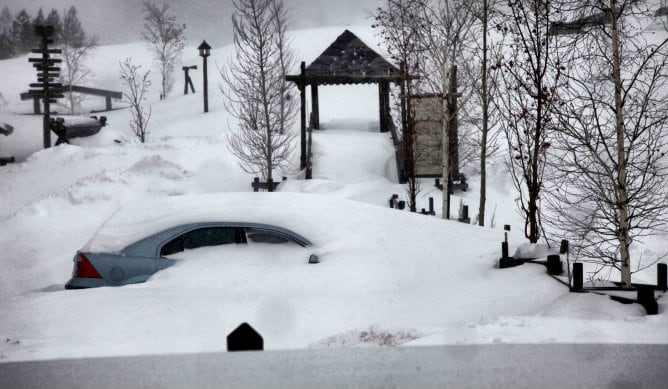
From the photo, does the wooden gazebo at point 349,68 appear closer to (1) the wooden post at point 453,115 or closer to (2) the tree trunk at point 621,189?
(1) the wooden post at point 453,115

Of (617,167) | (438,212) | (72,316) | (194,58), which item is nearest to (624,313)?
(617,167)

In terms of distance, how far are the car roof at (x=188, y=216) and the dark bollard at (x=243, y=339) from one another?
135 inches

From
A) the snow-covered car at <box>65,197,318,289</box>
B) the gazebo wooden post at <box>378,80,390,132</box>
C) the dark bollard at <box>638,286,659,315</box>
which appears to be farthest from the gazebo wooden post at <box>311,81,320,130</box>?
the dark bollard at <box>638,286,659,315</box>

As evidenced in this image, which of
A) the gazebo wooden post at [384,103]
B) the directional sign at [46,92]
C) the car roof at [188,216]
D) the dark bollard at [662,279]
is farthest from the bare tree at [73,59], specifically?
the dark bollard at [662,279]

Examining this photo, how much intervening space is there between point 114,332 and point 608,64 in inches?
231

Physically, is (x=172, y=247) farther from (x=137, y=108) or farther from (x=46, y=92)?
(x=137, y=108)

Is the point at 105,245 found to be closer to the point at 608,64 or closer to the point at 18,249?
the point at 608,64

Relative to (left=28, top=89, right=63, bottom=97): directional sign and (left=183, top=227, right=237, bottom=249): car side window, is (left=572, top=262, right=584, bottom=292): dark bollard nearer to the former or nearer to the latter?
(left=183, top=227, right=237, bottom=249): car side window

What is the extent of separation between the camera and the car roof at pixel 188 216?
20.5 ft

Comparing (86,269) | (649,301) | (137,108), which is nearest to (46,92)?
(137,108)

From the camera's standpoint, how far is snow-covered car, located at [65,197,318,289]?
20.0 feet

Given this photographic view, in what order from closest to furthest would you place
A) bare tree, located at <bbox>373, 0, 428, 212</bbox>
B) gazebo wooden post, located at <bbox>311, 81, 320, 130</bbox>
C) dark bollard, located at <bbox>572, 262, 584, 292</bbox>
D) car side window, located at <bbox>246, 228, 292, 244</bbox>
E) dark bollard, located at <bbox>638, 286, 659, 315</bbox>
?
dark bollard, located at <bbox>638, 286, 659, 315</bbox>, dark bollard, located at <bbox>572, 262, 584, 292</bbox>, car side window, located at <bbox>246, 228, 292, 244</bbox>, bare tree, located at <bbox>373, 0, 428, 212</bbox>, gazebo wooden post, located at <bbox>311, 81, 320, 130</bbox>

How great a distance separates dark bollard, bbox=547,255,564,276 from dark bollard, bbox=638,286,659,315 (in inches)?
41.7

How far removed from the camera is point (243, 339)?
294 centimetres
